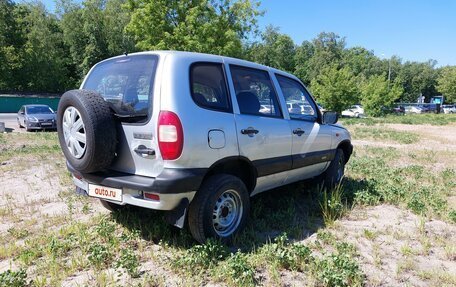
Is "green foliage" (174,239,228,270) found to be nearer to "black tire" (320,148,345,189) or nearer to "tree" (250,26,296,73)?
"black tire" (320,148,345,189)

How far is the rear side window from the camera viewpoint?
137 inches

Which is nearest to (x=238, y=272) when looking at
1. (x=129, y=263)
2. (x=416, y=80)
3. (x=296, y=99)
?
(x=129, y=263)

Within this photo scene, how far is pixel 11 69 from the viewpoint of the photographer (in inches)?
1646

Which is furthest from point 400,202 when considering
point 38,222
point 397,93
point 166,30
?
point 397,93

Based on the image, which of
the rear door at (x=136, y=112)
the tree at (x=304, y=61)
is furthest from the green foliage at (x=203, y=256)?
the tree at (x=304, y=61)

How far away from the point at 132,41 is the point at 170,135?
48384 mm

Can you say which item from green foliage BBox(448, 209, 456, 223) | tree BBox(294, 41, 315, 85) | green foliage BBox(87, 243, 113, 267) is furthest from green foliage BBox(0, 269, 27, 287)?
tree BBox(294, 41, 315, 85)

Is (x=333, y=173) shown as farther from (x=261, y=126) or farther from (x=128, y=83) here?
(x=128, y=83)

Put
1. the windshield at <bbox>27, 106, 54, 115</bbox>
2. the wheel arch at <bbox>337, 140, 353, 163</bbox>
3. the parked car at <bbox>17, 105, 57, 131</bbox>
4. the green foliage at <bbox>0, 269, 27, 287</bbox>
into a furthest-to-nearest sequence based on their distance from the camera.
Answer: the windshield at <bbox>27, 106, 54, 115</bbox>, the parked car at <bbox>17, 105, 57, 131</bbox>, the wheel arch at <bbox>337, 140, 353, 163</bbox>, the green foliage at <bbox>0, 269, 27, 287</bbox>

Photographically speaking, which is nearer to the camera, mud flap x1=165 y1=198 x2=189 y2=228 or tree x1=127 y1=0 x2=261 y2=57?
mud flap x1=165 y1=198 x2=189 y2=228

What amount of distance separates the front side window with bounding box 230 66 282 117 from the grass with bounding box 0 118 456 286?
1393mm

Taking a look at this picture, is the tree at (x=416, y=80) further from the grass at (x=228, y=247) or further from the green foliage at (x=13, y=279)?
the green foliage at (x=13, y=279)

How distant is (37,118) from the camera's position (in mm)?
18141

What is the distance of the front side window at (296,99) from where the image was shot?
187 inches
